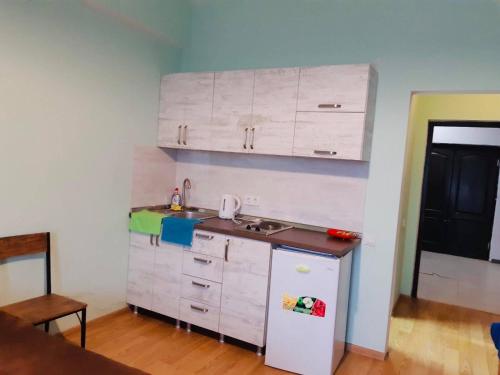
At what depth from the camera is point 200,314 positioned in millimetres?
3229

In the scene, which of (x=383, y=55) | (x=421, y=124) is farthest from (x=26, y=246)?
(x=421, y=124)

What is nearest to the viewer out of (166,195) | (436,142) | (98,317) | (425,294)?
(98,317)

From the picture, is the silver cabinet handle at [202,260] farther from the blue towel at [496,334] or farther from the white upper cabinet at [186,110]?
the blue towel at [496,334]

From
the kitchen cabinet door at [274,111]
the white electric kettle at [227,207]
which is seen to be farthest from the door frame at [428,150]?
the white electric kettle at [227,207]

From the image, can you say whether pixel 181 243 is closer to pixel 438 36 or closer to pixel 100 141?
pixel 100 141

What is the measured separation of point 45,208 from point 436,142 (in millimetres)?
6646

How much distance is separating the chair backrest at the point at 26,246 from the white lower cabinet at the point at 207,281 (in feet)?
2.70

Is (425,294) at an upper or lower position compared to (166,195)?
lower

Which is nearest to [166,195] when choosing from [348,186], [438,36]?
[348,186]

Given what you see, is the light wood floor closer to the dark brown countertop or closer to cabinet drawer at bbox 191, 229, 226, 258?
cabinet drawer at bbox 191, 229, 226, 258

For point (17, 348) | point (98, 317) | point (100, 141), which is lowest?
point (98, 317)

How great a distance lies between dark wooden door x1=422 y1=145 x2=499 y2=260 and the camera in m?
7.05

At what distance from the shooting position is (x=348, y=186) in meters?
3.19

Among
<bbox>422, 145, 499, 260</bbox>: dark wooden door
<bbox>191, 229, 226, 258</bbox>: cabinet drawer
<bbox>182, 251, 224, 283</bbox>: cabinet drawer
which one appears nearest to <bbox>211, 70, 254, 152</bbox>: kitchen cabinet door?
<bbox>191, 229, 226, 258</bbox>: cabinet drawer
